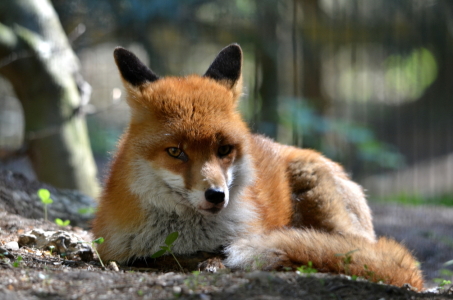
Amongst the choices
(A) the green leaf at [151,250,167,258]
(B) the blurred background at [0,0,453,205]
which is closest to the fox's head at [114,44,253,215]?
(A) the green leaf at [151,250,167,258]

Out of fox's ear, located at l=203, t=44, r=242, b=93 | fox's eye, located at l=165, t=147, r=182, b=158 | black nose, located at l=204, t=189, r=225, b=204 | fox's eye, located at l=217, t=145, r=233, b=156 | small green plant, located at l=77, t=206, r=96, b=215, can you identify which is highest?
fox's ear, located at l=203, t=44, r=242, b=93

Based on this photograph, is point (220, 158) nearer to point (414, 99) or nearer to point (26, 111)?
point (26, 111)

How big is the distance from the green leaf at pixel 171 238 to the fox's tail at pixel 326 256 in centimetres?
36

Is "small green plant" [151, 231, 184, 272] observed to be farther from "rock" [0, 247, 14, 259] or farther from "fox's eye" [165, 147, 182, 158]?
"rock" [0, 247, 14, 259]

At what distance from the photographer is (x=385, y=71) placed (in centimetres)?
1141

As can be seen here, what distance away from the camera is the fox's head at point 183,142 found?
293 cm

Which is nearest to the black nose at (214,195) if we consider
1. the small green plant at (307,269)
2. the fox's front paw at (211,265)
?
the fox's front paw at (211,265)

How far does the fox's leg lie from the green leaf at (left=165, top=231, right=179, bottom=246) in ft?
4.36

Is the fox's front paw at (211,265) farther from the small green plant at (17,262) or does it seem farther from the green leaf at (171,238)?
the small green plant at (17,262)

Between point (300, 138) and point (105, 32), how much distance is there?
3732mm

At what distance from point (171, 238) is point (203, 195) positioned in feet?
1.37

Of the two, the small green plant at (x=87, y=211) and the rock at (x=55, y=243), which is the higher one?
the rock at (x=55, y=243)

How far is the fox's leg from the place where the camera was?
13.2 feet

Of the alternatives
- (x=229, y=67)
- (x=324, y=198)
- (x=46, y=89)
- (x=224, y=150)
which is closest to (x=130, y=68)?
(x=229, y=67)
